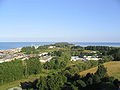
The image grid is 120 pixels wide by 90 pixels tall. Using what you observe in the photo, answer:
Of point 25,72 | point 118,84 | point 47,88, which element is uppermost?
point 118,84

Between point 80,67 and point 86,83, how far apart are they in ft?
28.2

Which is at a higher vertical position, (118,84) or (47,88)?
(118,84)

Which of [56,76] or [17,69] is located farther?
[17,69]

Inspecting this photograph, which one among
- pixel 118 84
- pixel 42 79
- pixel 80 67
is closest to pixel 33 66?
pixel 80 67

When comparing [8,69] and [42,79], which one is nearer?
[42,79]

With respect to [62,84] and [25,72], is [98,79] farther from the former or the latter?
[25,72]

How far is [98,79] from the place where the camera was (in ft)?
26.4

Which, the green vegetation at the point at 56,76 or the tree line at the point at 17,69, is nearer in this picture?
the green vegetation at the point at 56,76

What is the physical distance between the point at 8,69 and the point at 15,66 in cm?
87

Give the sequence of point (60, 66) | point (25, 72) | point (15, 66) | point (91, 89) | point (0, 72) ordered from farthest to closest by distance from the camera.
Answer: point (60, 66) → point (25, 72) → point (15, 66) → point (0, 72) → point (91, 89)

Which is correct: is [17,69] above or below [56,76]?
below

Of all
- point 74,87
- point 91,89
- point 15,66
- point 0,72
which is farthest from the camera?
point 15,66

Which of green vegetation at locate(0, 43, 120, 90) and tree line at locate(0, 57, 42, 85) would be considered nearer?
green vegetation at locate(0, 43, 120, 90)

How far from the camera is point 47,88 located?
8.16 metres
